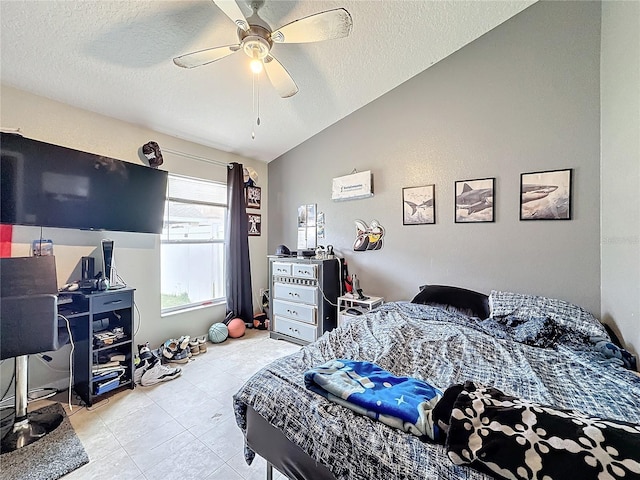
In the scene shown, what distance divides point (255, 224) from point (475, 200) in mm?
2961

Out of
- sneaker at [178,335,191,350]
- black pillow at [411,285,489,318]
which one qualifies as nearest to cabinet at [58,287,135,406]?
sneaker at [178,335,191,350]

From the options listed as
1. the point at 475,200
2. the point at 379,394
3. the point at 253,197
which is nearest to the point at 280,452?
the point at 379,394

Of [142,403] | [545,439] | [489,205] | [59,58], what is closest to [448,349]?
[545,439]

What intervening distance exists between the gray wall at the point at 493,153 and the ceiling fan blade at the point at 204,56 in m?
1.94

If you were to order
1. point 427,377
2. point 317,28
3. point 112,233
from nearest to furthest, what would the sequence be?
1. point 427,377
2. point 317,28
3. point 112,233

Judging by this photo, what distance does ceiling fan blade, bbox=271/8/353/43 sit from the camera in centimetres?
142

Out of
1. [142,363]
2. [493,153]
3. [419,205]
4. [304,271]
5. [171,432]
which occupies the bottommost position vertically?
[171,432]

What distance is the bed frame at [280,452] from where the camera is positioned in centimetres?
97

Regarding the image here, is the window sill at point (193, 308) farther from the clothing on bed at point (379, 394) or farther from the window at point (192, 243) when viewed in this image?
the clothing on bed at point (379, 394)

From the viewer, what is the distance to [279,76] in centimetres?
193

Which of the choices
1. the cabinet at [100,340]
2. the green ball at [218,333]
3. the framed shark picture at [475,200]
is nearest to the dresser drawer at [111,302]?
the cabinet at [100,340]

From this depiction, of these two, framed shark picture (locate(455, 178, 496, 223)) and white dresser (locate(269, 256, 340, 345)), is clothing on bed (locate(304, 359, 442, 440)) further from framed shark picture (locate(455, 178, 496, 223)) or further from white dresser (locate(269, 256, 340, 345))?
framed shark picture (locate(455, 178, 496, 223))

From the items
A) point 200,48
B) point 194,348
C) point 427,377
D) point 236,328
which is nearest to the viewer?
point 427,377

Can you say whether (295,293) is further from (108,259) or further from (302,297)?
(108,259)
